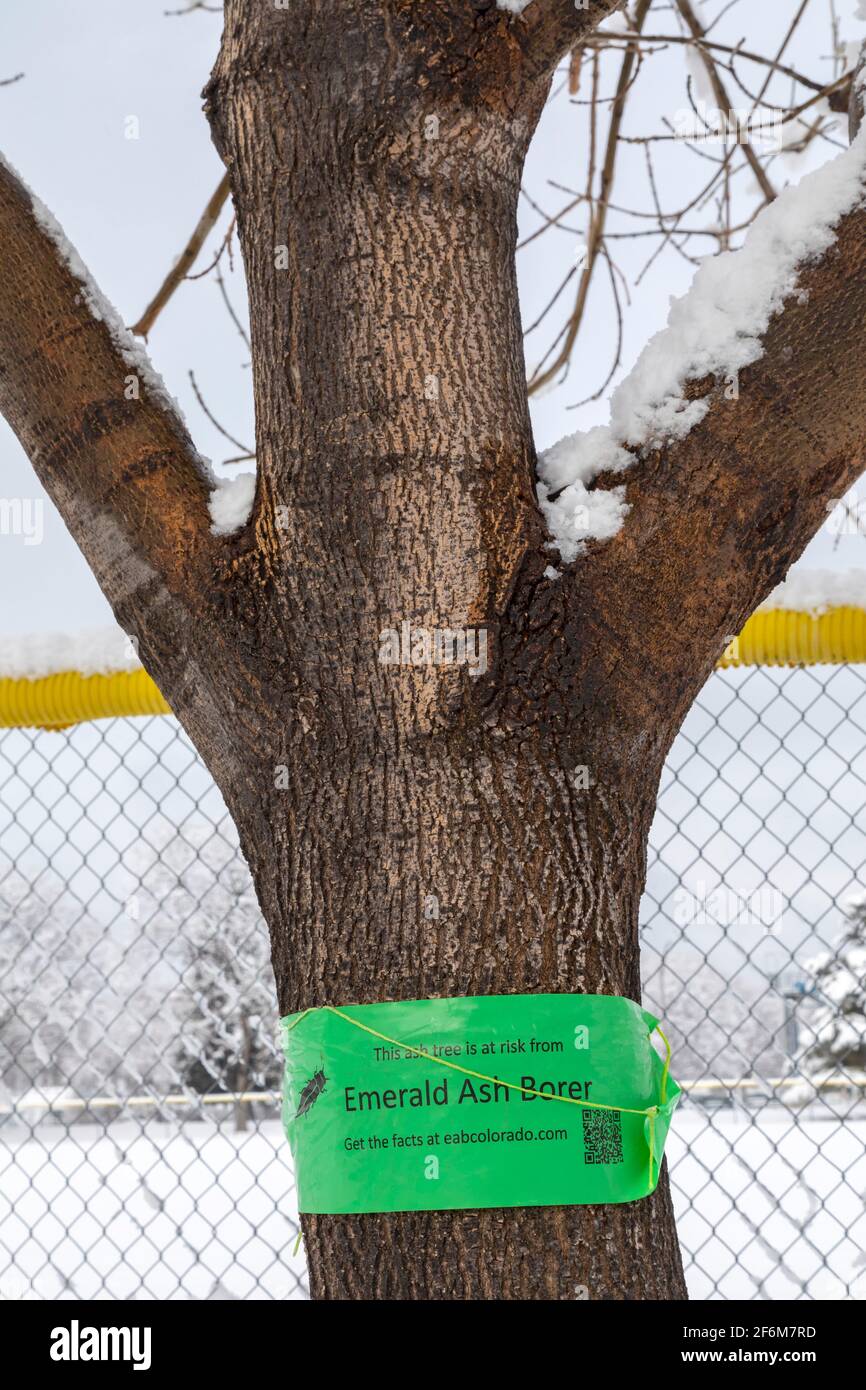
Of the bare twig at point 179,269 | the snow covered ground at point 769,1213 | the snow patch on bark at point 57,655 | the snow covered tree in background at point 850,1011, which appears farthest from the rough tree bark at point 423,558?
the snow covered tree in background at point 850,1011

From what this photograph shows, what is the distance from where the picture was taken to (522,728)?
127cm

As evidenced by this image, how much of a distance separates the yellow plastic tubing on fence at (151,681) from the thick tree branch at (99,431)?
83cm

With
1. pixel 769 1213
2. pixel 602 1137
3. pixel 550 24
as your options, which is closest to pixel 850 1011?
pixel 769 1213

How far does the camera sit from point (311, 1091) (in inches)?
49.1

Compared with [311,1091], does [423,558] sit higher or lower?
higher

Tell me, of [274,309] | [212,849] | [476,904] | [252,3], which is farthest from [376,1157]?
[212,849]

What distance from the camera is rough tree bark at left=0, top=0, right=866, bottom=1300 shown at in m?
1.23

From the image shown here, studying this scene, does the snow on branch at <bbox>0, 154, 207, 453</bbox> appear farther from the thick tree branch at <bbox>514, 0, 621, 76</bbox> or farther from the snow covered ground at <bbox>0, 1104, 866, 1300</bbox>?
the snow covered ground at <bbox>0, 1104, 866, 1300</bbox>

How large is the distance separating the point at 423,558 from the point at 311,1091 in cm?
59

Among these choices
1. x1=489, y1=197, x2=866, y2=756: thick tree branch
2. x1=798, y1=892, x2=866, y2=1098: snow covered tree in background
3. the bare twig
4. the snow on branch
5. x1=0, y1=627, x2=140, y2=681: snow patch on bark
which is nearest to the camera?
x1=489, y1=197, x2=866, y2=756: thick tree branch

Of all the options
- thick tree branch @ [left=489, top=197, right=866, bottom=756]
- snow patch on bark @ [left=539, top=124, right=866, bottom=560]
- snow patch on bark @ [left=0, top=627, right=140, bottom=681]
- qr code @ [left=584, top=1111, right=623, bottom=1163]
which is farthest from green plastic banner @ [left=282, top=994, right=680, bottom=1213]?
snow patch on bark @ [left=0, top=627, right=140, bottom=681]

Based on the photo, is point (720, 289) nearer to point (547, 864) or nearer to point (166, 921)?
point (547, 864)

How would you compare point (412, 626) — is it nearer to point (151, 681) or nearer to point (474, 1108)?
point (474, 1108)

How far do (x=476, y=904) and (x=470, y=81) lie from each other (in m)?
0.96
